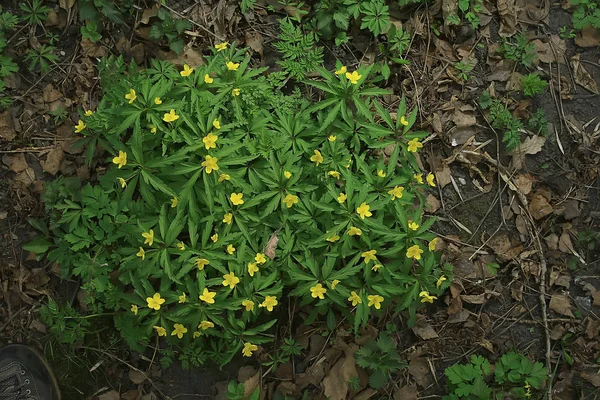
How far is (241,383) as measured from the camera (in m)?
3.19

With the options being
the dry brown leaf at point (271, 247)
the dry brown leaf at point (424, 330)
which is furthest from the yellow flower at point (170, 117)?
the dry brown leaf at point (424, 330)

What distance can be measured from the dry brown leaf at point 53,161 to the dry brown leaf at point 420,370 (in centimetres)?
253

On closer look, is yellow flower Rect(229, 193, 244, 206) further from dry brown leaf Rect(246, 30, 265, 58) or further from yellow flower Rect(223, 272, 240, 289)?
dry brown leaf Rect(246, 30, 265, 58)

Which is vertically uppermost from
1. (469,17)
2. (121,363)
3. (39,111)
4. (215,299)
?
(469,17)

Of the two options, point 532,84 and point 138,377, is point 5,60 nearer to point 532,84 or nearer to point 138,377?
point 138,377

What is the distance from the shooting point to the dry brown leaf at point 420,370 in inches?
133

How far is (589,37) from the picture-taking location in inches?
151

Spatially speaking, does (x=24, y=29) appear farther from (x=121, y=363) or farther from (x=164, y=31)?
(x=121, y=363)

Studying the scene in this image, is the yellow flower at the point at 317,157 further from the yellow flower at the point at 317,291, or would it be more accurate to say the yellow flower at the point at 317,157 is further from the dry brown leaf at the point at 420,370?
the dry brown leaf at the point at 420,370

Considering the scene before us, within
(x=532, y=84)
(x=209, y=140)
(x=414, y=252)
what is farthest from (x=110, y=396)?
(x=532, y=84)

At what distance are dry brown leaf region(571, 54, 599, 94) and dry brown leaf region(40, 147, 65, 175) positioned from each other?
346 cm

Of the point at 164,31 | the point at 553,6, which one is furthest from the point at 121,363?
the point at 553,6

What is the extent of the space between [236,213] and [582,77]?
2.61 metres

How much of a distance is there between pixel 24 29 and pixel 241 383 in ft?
8.67
